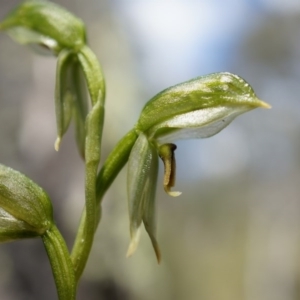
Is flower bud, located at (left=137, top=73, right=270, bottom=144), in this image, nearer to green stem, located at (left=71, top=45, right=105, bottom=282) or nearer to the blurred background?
green stem, located at (left=71, top=45, right=105, bottom=282)

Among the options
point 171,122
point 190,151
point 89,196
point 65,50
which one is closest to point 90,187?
point 89,196

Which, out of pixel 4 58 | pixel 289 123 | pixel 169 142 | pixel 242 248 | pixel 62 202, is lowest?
pixel 242 248

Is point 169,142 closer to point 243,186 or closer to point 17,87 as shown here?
point 17,87

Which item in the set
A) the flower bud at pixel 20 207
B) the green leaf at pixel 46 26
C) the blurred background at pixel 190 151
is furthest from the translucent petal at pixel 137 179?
the blurred background at pixel 190 151

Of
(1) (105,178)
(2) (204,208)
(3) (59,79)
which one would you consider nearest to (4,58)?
(2) (204,208)

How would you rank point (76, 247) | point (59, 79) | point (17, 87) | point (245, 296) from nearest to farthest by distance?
point (76, 247), point (59, 79), point (17, 87), point (245, 296)

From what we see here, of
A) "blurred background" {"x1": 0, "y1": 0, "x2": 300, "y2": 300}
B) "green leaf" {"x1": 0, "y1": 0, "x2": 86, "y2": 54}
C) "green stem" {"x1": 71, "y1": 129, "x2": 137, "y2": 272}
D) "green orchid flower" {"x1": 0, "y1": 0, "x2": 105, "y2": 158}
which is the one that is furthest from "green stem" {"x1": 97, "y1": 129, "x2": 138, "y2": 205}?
"blurred background" {"x1": 0, "y1": 0, "x2": 300, "y2": 300}

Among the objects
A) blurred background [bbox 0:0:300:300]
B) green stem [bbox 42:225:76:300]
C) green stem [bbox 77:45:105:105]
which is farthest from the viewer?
blurred background [bbox 0:0:300:300]
